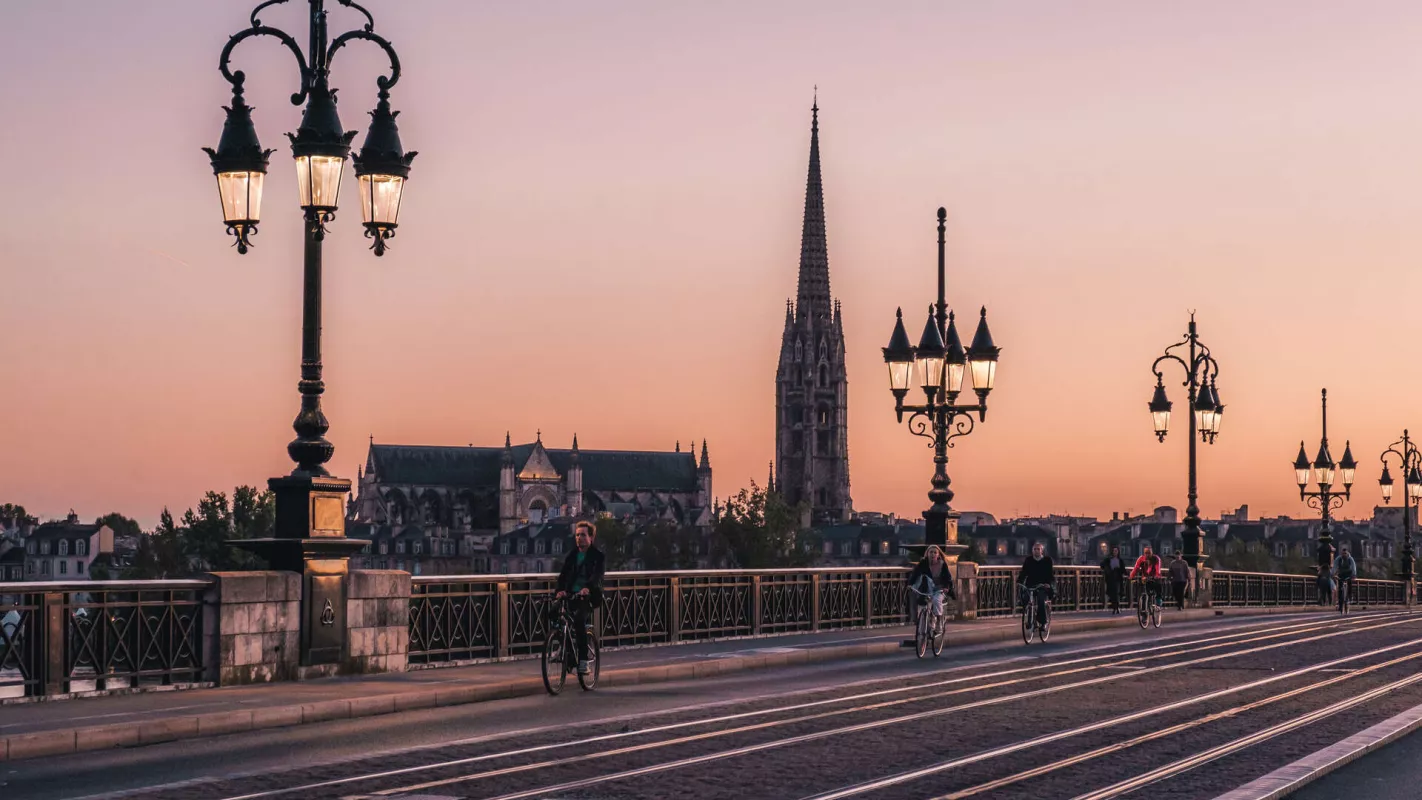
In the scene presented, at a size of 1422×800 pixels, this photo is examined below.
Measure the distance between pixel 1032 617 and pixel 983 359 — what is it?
5164mm

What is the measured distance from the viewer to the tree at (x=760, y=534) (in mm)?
176750

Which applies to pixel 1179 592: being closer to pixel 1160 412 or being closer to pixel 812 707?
pixel 1160 412

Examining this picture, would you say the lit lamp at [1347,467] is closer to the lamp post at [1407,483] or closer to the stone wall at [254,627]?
the lamp post at [1407,483]

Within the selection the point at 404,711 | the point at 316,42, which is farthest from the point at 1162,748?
the point at 316,42

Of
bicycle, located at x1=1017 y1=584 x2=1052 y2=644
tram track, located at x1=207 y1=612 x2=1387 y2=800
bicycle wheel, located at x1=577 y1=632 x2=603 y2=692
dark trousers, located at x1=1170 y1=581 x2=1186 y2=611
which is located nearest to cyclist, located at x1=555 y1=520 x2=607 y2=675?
bicycle wheel, located at x1=577 y1=632 x2=603 y2=692

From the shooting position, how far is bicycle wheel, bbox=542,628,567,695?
1791cm

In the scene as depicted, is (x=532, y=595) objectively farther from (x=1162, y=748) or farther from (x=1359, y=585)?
(x=1359, y=585)

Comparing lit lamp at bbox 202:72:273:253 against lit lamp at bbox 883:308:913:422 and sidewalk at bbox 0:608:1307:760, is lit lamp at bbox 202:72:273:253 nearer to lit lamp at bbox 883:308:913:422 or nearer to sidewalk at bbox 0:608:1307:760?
sidewalk at bbox 0:608:1307:760

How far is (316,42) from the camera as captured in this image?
1725 cm

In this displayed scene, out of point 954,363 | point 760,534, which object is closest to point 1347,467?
point 954,363

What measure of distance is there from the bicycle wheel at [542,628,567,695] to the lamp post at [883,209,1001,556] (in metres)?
13.2

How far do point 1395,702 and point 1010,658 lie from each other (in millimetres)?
7325

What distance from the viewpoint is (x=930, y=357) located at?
30.0 meters

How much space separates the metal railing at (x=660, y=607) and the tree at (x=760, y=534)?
144341 mm
